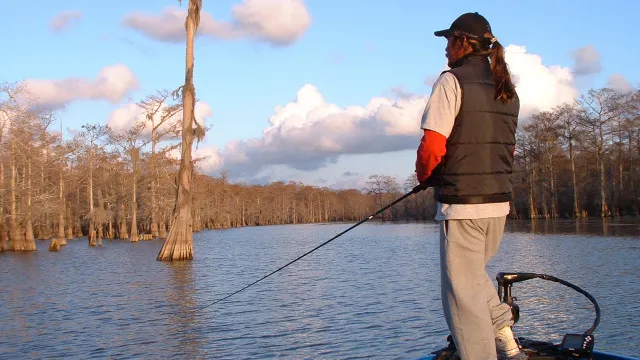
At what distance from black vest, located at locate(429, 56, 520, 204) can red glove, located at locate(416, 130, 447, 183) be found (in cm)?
13

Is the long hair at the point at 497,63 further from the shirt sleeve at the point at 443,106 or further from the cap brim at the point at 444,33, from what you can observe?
the shirt sleeve at the point at 443,106

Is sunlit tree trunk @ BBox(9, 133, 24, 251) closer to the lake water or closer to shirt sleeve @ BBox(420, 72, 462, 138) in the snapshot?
the lake water

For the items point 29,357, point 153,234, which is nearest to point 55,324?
point 29,357

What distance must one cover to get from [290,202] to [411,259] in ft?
531

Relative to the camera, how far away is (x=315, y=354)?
859cm

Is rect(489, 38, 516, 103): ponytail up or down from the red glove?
up

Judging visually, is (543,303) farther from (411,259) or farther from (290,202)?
(290,202)

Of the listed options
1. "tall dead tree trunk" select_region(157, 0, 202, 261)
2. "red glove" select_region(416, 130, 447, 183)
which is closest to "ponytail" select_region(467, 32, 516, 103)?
"red glove" select_region(416, 130, 447, 183)

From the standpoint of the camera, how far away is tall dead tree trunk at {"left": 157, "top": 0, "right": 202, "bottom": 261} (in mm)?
27188

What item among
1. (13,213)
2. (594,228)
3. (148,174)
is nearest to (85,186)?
(148,174)

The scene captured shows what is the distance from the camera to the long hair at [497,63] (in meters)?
4.06

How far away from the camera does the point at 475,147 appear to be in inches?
157

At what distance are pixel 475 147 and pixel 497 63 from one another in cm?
62

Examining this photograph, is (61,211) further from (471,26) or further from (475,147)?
(475,147)
